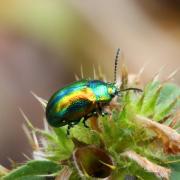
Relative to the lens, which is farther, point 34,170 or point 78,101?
point 78,101

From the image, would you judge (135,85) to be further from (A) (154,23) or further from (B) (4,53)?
(A) (154,23)

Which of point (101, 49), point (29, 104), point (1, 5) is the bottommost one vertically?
point (29, 104)

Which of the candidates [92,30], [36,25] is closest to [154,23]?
[92,30]

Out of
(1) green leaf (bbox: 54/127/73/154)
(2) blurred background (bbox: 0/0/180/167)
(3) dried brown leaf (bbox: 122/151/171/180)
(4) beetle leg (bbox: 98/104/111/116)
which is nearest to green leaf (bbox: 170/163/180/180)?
(3) dried brown leaf (bbox: 122/151/171/180)

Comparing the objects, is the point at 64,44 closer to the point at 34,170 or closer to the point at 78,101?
the point at 78,101

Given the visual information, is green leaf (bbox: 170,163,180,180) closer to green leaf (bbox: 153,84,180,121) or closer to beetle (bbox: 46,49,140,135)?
green leaf (bbox: 153,84,180,121)

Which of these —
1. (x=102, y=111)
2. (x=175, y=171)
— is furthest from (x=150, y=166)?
(x=102, y=111)
